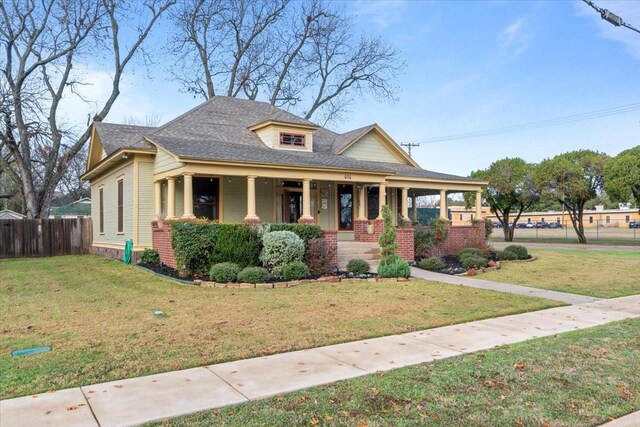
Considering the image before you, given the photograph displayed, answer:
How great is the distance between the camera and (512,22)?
1466 centimetres

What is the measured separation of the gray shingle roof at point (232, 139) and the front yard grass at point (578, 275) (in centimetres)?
585

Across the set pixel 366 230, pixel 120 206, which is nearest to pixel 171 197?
pixel 120 206

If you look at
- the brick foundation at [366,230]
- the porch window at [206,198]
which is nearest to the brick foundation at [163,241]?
the porch window at [206,198]

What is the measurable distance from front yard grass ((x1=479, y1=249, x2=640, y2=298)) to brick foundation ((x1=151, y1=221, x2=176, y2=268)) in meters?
8.81

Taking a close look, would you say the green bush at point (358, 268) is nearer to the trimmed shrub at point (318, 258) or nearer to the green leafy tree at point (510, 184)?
the trimmed shrub at point (318, 258)

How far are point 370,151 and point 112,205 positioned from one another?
11152 millimetres

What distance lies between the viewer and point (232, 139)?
18.8 metres

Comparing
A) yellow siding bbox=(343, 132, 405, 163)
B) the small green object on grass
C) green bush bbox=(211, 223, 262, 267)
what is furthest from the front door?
the small green object on grass

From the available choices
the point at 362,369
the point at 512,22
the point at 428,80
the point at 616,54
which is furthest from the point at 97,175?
the point at 616,54

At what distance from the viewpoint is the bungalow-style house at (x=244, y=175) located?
1536cm

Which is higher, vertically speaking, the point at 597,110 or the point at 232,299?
the point at 597,110

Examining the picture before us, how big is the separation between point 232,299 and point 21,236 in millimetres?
15577

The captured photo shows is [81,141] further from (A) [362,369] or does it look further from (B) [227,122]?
(A) [362,369]

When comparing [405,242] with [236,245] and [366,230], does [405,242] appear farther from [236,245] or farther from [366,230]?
[236,245]
